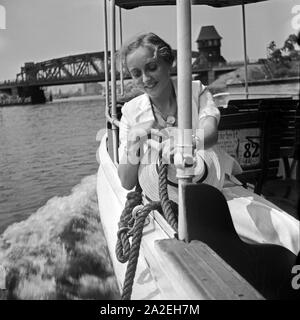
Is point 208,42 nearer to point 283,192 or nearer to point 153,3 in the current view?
point 153,3

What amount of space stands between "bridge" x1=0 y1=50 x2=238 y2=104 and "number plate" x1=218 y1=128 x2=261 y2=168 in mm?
472

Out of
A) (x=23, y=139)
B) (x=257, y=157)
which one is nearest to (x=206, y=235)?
(x=257, y=157)

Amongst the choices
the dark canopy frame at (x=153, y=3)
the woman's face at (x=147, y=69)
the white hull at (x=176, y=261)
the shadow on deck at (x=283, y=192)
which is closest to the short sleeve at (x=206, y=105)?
the woman's face at (x=147, y=69)

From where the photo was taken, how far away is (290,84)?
10.3 ft

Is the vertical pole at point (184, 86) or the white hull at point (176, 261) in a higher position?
the vertical pole at point (184, 86)

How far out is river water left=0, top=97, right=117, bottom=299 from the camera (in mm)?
2096

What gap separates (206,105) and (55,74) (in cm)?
195

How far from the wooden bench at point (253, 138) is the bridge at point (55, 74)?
0.43 m

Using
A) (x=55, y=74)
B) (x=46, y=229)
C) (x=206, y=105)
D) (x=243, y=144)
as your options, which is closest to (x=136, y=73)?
(x=206, y=105)

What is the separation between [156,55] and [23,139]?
156 inches

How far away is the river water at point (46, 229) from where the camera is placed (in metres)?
2.10

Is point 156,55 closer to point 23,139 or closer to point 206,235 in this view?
point 206,235

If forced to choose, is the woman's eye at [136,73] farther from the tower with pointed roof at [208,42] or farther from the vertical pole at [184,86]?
the tower with pointed roof at [208,42]
